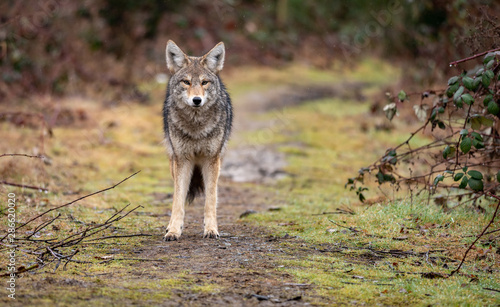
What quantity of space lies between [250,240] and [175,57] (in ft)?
7.95

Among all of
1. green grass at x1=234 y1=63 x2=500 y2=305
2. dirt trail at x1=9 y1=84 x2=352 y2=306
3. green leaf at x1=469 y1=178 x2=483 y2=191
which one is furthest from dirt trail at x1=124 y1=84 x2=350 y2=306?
green leaf at x1=469 y1=178 x2=483 y2=191

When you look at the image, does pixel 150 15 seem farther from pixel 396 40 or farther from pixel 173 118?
pixel 173 118

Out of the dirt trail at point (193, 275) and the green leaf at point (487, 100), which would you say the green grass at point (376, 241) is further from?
the green leaf at point (487, 100)

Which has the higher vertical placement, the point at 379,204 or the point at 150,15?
the point at 150,15

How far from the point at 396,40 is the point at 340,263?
1821cm

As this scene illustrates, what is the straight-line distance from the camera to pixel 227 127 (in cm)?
705

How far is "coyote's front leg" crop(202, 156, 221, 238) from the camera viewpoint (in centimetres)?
625

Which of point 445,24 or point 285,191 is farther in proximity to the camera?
point 445,24

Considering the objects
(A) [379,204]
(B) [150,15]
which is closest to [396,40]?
(B) [150,15]

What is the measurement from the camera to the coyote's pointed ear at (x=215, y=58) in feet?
22.2

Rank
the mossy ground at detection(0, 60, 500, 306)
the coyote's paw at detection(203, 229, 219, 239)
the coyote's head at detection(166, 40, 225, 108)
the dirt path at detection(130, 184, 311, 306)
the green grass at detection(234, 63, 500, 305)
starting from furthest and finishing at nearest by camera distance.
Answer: the coyote's head at detection(166, 40, 225, 108)
the coyote's paw at detection(203, 229, 219, 239)
the green grass at detection(234, 63, 500, 305)
the mossy ground at detection(0, 60, 500, 306)
the dirt path at detection(130, 184, 311, 306)

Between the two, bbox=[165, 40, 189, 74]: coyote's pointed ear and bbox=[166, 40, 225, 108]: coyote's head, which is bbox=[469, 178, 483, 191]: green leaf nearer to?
bbox=[166, 40, 225, 108]: coyote's head

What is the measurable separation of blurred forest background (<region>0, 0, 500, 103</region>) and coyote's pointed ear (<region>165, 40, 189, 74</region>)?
11.5 ft

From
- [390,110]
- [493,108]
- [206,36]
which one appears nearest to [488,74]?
[493,108]
